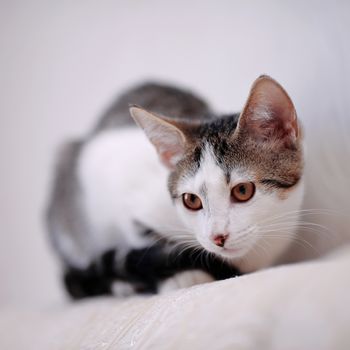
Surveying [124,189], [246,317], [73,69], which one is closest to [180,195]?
[124,189]

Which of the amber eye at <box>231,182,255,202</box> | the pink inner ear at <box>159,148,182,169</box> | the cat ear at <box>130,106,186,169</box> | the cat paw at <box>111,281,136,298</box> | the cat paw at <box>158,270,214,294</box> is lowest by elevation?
the cat paw at <box>111,281,136,298</box>

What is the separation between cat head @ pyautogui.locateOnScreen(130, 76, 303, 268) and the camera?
885mm

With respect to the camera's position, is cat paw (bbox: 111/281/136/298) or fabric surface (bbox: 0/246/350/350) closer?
fabric surface (bbox: 0/246/350/350)

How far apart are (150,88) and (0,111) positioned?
3.07ft

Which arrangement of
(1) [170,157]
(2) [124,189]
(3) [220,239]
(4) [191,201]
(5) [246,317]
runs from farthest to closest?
(2) [124,189]
(1) [170,157]
(4) [191,201]
(3) [220,239]
(5) [246,317]

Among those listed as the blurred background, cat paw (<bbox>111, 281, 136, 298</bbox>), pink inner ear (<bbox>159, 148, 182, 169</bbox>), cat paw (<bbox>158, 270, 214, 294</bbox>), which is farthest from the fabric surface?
the blurred background

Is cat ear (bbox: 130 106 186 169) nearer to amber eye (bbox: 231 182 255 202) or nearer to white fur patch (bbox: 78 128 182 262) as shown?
white fur patch (bbox: 78 128 182 262)

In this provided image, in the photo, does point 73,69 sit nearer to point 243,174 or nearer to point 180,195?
point 180,195

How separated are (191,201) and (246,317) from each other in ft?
1.30

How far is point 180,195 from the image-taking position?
1.02 m

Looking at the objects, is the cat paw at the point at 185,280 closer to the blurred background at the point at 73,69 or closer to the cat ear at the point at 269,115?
the cat ear at the point at 269,115

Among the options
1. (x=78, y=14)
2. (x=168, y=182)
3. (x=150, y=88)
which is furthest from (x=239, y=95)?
(x=78, y=14)

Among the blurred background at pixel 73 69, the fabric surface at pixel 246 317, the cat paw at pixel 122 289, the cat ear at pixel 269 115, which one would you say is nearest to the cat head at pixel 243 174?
the cat ear at pixel 269 115

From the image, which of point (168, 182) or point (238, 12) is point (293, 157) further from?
point (238, 12)
